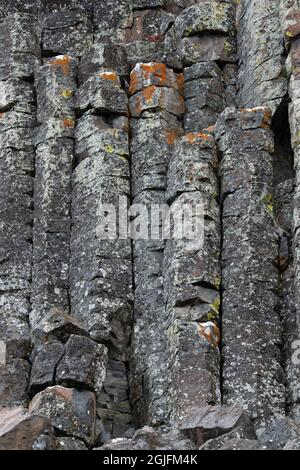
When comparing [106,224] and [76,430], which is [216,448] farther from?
[106,224]

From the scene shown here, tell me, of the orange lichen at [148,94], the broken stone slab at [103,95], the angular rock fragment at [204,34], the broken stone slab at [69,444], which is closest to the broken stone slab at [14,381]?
the broken stone slab at [69,444]

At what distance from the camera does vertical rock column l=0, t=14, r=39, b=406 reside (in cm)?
3571

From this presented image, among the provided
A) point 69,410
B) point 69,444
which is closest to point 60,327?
point 69,410

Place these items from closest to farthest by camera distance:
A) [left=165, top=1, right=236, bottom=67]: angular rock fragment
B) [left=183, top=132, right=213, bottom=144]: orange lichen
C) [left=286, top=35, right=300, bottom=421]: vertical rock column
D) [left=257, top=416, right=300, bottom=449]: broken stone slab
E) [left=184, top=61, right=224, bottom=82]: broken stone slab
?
[left=257, top=416, right=300, bottom=449]: broken stone slab
[left=286, top=35, right=300, bottom=421]: vertical rock column
[left=183, top=132, right=213, bottom=144]: orange lichen
[left=184, top=61, right=224, bottom=82]: broken stone slab
[left=165, top=1, right=236, bottom=67]: angular rock fragment

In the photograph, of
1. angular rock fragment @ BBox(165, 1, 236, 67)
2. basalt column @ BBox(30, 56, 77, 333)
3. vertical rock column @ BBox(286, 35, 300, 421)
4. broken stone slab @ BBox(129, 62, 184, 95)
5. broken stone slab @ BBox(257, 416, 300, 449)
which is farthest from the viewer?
angular rock fragment @ BBox(165, 1, 236, 67)

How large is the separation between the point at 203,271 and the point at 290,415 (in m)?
3.16

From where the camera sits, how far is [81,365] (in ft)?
110

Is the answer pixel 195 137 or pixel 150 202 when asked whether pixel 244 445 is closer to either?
pixel 150 202

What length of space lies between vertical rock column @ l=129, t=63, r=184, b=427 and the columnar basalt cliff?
38mm

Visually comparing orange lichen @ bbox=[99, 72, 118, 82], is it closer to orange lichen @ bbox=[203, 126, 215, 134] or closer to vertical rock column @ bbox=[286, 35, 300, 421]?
orange lichen @ bbox=[203, 126, 215, 134]

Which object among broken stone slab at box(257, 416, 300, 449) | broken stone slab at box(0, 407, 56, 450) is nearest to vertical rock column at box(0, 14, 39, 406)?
broken stone slab at box(0, 407, 56, 450)

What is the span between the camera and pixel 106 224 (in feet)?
125

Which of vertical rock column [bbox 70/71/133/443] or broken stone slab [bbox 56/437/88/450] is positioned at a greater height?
vertical rock column [bbox 70/71/133/443]
